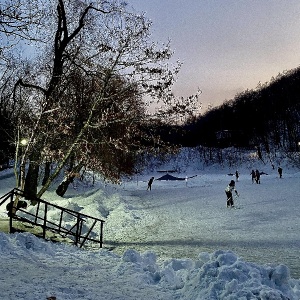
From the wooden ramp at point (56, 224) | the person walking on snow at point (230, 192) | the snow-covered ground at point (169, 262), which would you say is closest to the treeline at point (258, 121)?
the person walking on snow at point (230, 192)

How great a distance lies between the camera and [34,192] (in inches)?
734

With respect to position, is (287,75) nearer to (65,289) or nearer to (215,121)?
(215,121)

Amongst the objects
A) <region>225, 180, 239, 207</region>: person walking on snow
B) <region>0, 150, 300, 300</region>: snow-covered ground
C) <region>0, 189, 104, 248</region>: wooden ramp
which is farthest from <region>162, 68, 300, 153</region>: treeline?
<region>0, 189, 104, 248</region>: wooden ramp

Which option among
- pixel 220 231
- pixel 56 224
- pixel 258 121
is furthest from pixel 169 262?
pixel 258 121

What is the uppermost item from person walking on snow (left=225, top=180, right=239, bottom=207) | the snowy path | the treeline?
the treeline

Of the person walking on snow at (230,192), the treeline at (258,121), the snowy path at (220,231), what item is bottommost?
the snowy path at (220,231)

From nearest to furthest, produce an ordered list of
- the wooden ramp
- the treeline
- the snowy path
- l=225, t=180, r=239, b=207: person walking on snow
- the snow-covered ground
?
the snow-covered ground → the wooden ramp → the snowy path → l=225, t=180, r=239, b=207: person walking on snow → the treeline

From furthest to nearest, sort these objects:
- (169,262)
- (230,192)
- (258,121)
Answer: (258,121)
(230,192)
(169,262)

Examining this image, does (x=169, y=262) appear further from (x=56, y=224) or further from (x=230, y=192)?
(x=230, y=192)

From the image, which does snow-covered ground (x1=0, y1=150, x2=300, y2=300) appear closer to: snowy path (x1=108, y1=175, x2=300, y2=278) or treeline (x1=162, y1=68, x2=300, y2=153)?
snowy path (x1=108, y1=175, x2=300, y2=278)

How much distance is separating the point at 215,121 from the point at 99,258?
4021 inches

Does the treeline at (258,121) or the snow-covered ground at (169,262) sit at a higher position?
the treeline at (258,121)

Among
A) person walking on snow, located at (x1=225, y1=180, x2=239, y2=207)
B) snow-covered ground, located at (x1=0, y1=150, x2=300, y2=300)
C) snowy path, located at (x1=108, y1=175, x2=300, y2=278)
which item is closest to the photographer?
snow-covered ground, located at (x1=0, y1=150, x2=300, y2=300)

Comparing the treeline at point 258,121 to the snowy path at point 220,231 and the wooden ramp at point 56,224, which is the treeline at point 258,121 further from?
the wooden ramp at point 56,224
